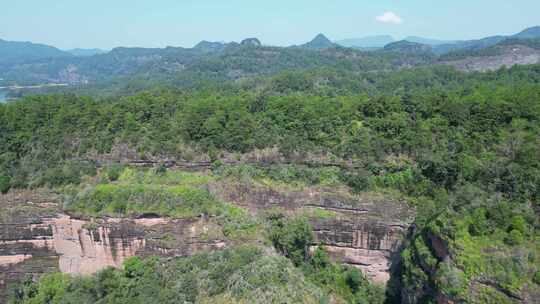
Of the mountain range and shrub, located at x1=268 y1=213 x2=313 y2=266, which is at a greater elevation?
the mountain range

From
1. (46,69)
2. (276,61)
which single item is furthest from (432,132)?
(46,69)

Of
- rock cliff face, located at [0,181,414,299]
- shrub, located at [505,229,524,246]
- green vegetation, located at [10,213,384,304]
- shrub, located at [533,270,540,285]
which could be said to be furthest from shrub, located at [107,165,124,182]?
shrub, located at [533,270,540,285]

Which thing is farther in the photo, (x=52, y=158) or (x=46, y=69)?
(x=46, y=69)

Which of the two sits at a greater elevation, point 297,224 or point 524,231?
point 524,231

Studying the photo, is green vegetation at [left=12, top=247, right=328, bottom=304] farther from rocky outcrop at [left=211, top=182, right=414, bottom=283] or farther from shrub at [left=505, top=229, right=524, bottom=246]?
shrub at [left=505, top=229, right=524, bottom=246]

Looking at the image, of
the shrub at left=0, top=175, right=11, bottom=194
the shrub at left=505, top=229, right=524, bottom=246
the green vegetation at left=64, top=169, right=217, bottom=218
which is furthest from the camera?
the shrub at left=0, top=175, right=11, bottom=194

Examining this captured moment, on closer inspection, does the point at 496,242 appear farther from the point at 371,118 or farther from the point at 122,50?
the point at 122,50

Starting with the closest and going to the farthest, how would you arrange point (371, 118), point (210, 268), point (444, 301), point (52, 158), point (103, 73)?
point (444, 301) → point (210, 268) → point (52, 158) → point (371, 118) → point (103, 73)

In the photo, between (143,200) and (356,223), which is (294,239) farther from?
(143,200)
